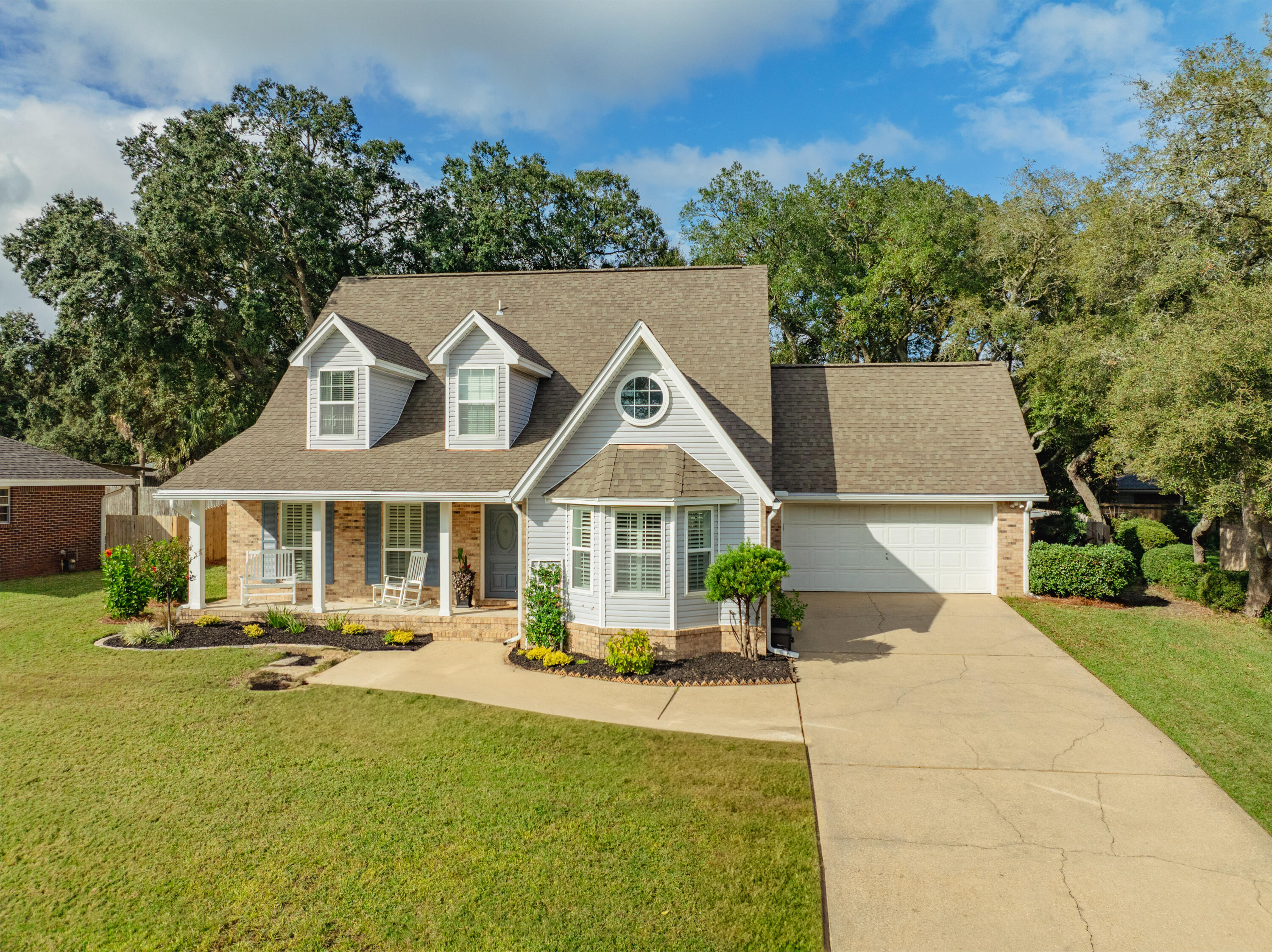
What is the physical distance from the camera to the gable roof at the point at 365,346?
15.0 metres

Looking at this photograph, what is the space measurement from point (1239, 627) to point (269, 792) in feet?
56.9

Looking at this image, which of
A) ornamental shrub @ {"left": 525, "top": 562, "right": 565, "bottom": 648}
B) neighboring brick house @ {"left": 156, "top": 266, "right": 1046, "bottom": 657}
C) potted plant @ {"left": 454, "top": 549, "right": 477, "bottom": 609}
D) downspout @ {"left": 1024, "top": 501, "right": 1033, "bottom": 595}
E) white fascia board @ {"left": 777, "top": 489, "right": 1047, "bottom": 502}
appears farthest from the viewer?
downspout @ {"left": 1024, "top": 501, "right": 1033, "bottom": 595}

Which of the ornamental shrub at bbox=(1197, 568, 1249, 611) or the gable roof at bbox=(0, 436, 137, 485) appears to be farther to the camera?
the gable roof at bbox=(0, 436, 137, 485)

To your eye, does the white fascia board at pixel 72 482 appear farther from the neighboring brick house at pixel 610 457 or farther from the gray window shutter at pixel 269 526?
the gray window shutter at pixel 269 526

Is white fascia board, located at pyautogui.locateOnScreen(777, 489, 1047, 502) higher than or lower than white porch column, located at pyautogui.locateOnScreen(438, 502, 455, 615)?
higher

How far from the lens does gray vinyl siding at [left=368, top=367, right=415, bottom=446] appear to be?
603 inches

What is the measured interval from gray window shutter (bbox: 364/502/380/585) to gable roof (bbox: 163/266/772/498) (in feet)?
3.83

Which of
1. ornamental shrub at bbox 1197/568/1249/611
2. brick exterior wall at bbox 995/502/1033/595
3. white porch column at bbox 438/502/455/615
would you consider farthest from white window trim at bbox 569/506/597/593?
ornamental shrub at bbox 1197/568/1249/611

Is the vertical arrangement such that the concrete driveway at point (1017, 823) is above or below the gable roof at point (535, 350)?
below

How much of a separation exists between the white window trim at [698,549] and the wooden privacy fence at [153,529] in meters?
16.8

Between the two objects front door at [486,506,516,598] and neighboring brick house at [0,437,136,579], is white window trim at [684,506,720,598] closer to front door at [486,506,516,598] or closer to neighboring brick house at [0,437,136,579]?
front door at [486,506,516,598]

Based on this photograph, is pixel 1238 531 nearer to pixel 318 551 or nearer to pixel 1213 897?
pixel 1213 897

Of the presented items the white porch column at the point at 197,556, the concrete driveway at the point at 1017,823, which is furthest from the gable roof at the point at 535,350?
the concrete driveway at the point at 1017,823

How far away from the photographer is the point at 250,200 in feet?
77.5
